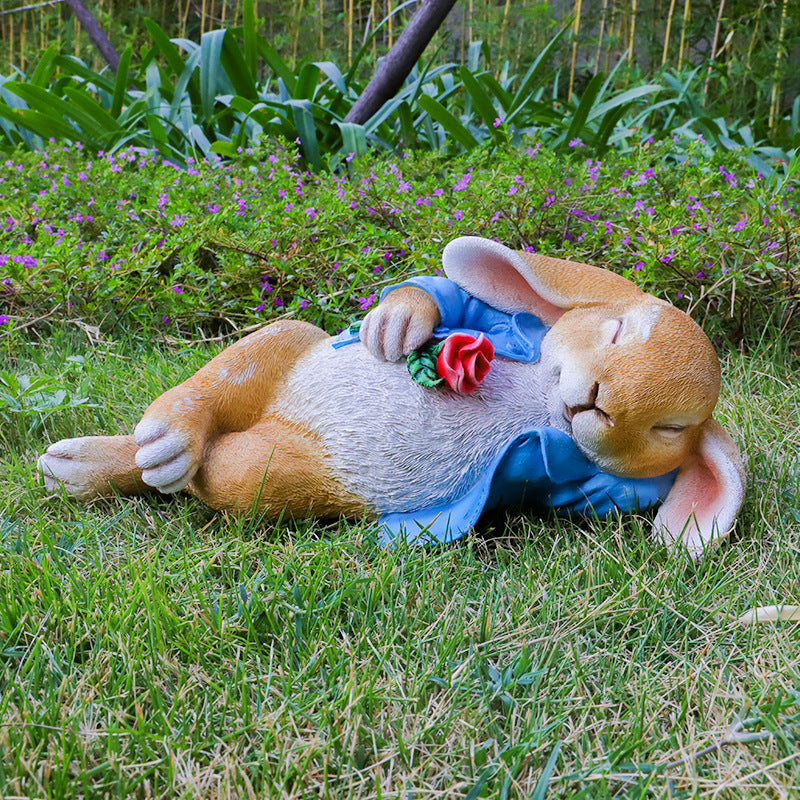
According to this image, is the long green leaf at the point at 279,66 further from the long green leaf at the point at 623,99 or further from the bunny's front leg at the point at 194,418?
the bunny's front leg at the point at 194,418

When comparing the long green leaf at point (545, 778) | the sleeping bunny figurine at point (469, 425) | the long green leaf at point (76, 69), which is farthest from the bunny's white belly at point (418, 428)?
the long green leaf at point (76, 69)

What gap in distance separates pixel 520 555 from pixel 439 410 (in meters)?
0.28

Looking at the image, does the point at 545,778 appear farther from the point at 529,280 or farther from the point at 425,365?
the point at 529,280

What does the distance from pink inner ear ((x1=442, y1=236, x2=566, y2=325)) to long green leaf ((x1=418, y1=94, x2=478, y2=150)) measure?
7.07ft

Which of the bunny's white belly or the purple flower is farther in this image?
the purple flower

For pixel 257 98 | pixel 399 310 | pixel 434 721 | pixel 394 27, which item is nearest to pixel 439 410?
pixel 399 310

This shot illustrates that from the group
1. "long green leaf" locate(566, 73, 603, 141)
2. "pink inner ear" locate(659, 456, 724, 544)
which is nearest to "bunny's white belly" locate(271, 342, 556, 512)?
"pink inner ear" locate(659, 456, 724, 544)

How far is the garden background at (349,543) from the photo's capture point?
3.32ft

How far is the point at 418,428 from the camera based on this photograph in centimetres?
142

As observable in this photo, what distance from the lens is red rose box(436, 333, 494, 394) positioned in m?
1.37

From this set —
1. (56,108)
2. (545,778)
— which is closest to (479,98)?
(56,108)

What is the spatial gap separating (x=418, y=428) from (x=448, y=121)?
2.48 meters

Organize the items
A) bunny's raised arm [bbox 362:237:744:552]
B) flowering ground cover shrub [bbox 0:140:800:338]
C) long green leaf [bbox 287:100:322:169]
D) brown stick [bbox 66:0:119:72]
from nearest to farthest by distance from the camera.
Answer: bunny's raised arm [bbox 362:237:744:552] < flowering ground cover shrub [bbox 0:140:800:338] < long green leaf [bbox 287:100:322:169] < brown stick [bbox 66:0:119:72]

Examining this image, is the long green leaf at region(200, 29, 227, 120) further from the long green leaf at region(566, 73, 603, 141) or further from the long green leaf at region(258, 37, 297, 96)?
the long green leaf at region(566, 73, 603, 141)
